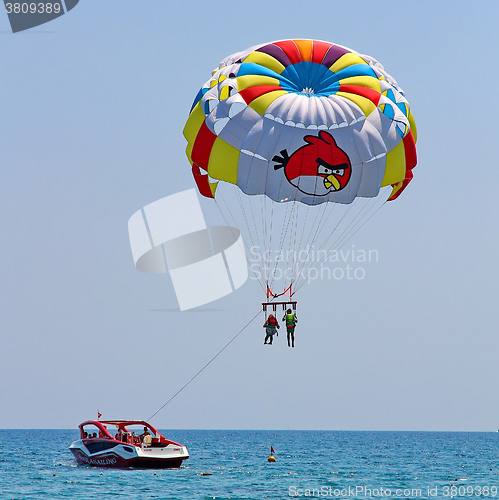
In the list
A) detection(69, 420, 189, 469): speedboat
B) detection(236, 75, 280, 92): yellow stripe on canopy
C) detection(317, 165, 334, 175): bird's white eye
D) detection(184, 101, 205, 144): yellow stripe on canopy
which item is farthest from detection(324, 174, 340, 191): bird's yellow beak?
detection(69, 420, 189, 469): speedboat

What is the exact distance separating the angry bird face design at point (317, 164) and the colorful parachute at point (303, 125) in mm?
30

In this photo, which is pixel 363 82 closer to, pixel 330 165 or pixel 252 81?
pixel 330 165

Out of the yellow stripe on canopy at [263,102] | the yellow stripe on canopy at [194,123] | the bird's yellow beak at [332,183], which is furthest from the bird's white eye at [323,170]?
the yellow stripe on canopy at [194,123]

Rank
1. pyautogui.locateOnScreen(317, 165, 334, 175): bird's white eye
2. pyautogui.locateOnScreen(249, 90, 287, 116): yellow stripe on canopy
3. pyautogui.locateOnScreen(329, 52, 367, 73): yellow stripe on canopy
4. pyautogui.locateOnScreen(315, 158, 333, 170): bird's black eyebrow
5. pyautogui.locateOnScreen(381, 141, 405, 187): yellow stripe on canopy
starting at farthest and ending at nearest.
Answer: pyautogui.locateOnScreen(381, 141, 405, 187): yellow stripe on canopy < pyautogui.locateOnScreen(329, 52, 367, 73): yellow stripe on canopy < pyautogui.locateOnScreen(317, 165, 334, 175): bird's white eye < pyautogui.locateOnScreen(315, 158, 333, 170): bird's black eyebrow < pyautogui.locateOnScreen(249, 90, 287, 116): yellow stripe on canopy

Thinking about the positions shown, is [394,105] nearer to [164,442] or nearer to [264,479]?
[164,442]

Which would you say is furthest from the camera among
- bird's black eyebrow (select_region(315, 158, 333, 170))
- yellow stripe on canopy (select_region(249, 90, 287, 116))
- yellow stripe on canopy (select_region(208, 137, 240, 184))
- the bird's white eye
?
yellow stripe on canopy (select_region(208, 137, 240, 184))

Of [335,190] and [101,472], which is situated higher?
[335,190]

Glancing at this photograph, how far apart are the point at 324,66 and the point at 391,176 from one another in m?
3.98

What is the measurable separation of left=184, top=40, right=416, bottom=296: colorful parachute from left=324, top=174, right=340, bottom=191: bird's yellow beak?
0.03m

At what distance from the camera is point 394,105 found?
976 inches

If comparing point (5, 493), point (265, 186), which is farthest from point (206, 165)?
point (5, 493)

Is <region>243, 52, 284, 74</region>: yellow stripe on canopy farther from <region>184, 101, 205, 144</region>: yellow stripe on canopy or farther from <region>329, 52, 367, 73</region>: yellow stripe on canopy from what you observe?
<region>184, 101, 205, 144</region>: yellow stripe on canopy

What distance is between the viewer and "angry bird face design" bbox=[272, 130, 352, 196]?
80.7 ft

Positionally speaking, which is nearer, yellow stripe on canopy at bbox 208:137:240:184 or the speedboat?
yellow stripe on canopy at bbox 208:137:240:184
